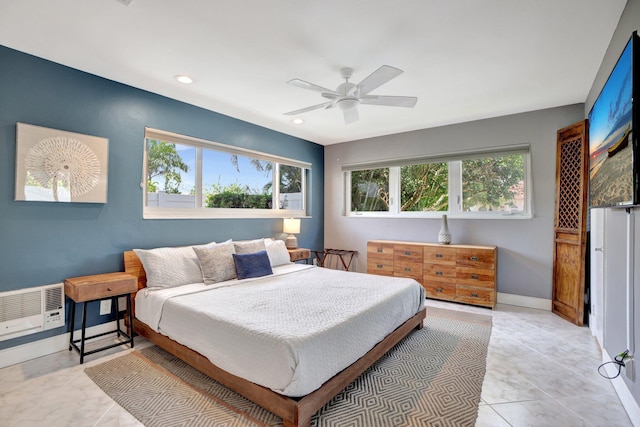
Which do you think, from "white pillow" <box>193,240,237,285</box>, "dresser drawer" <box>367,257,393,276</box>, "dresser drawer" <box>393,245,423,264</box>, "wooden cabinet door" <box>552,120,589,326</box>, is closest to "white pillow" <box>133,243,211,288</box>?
"white pillow" <box>193,240,237,285</box>

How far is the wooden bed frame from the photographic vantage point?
5.25ft

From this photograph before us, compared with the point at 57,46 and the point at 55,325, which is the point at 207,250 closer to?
the point at 55,325

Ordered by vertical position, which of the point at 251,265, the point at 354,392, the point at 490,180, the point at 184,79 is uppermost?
the point at 184,79

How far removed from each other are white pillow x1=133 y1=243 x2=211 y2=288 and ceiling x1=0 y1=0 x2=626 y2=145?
5.46 feet

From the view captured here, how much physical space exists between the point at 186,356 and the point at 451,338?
2.31m

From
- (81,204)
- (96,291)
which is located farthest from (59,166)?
(96,291)

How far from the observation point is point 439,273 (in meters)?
4.09

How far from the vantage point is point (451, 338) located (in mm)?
2887

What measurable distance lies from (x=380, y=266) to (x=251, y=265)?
2.12 meters

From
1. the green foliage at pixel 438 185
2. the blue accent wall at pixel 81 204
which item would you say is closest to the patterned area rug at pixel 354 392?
the blue accent wall at pixel 81 204

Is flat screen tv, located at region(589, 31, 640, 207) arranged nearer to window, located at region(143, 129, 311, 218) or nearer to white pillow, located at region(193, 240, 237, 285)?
white pillow, located at region(193, 240, 237, 285)

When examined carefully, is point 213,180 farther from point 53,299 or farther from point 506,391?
point 506,391

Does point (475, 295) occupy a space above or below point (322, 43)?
below

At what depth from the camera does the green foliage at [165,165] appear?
3314mm
